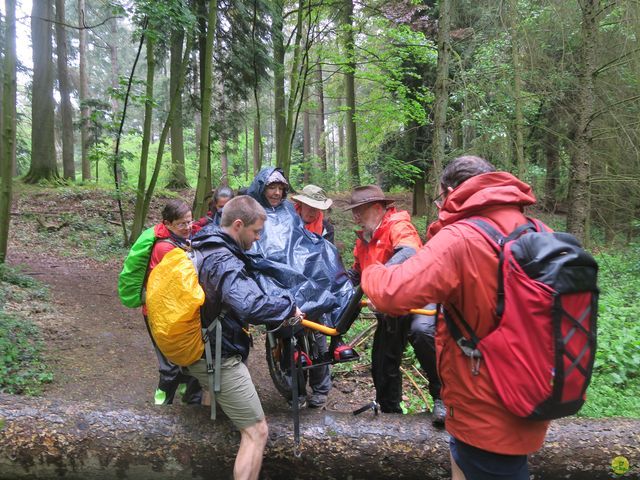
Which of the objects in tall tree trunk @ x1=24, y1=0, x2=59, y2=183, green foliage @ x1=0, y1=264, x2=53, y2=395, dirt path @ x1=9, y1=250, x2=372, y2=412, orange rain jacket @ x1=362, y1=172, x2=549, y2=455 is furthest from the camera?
tall tree trunk @ x1=24, y1=0, x2=59, y2=183

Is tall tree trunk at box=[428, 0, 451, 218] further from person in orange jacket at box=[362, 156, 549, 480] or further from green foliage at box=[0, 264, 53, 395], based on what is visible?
green foliage at box=[0, 264, 53, 395]

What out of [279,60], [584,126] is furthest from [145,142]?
[584,126]

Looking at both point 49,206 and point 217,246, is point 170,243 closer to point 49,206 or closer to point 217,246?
point 217,246

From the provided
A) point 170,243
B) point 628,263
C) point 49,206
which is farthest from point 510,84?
point 49,206

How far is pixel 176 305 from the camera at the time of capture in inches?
102

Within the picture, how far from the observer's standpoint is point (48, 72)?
49.0ft

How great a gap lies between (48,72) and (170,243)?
1477cm

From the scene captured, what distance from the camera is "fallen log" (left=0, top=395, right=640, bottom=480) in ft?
9.83

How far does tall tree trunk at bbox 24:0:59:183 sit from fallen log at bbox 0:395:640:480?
1474 centimetres

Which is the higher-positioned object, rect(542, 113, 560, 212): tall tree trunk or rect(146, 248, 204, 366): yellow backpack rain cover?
rect(542, 113, 560, 212): tall tree trunk

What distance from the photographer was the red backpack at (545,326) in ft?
5.44

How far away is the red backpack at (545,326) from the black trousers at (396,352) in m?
1.39

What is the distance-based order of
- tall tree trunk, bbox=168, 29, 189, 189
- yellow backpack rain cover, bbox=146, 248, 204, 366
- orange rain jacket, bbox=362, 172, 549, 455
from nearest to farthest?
orange rain jacket, bbox=362, 172, 549, 455 < yellow backpack rain cover, bbox=146, 248, 204, 366 < tall tree trunk, bbox=168, 29, 189, 189

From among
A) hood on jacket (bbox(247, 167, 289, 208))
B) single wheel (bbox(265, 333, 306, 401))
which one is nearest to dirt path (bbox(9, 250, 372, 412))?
single wheel (bbox(265, 333, 306, 401))
